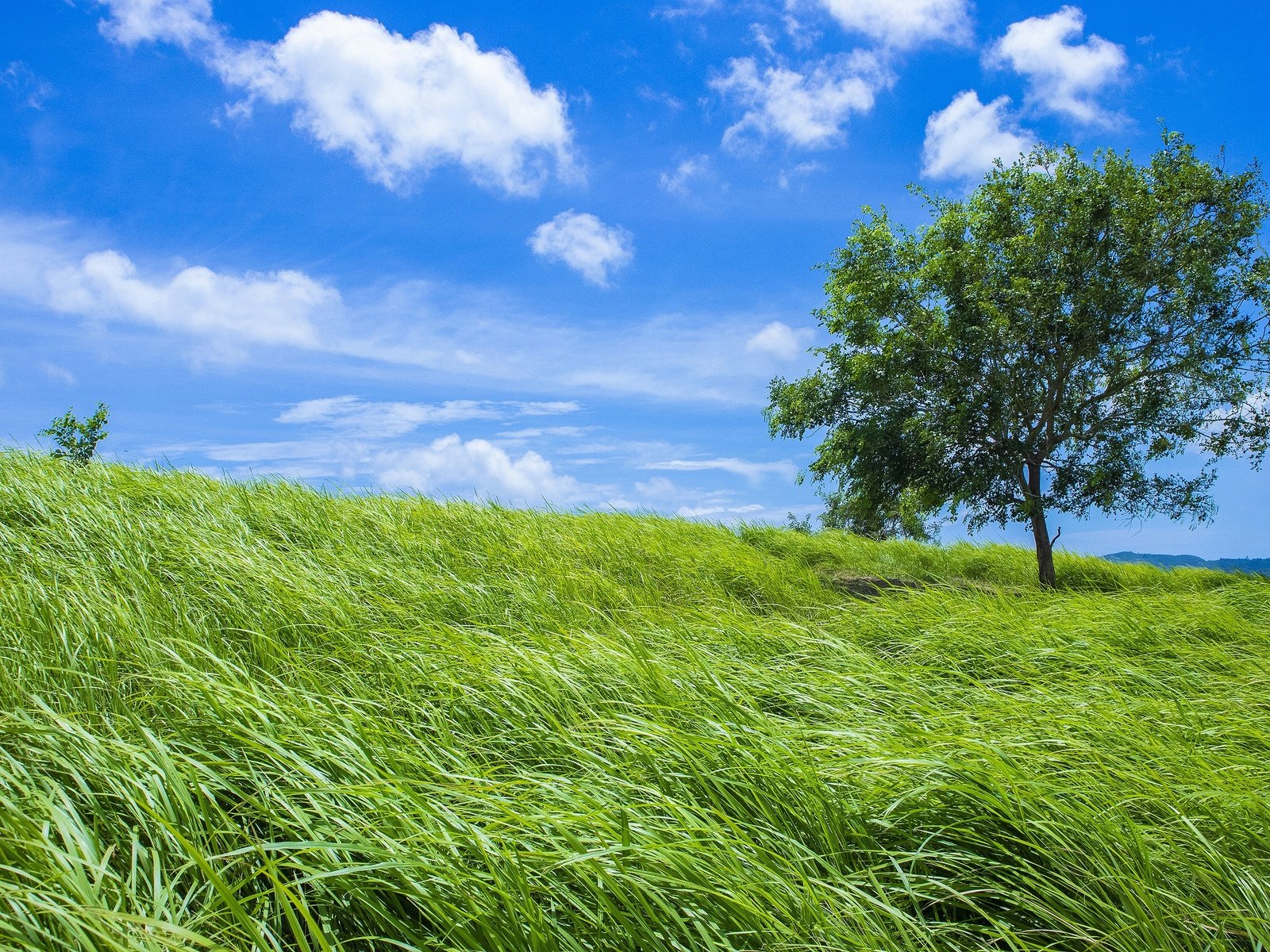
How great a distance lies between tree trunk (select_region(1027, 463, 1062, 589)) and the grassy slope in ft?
26.0

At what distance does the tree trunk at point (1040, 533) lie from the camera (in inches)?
541

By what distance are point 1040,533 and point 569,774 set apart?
43.2 ft

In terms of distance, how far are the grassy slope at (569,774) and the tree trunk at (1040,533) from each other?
7915 millimetres

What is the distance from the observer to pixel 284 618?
16.1 feet

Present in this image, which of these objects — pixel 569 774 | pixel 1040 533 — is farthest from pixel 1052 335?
pixel 569 774

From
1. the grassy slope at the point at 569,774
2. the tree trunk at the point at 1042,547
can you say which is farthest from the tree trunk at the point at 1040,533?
the grassy slope at the point at 569,774

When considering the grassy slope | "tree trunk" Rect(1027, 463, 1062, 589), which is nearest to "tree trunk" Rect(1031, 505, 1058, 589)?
"tree trunk" Rect(1027, 463, 1062, 589)

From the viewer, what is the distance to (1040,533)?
549 inches

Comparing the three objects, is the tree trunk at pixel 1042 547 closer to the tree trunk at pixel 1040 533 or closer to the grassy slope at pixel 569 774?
the tree trunk at pixel 1040 533

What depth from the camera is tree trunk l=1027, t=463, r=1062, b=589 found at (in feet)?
45.1

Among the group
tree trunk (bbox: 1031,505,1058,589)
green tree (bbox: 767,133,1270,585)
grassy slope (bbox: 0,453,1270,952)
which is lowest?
grassy slope (bbox: 0,453,1270,952)

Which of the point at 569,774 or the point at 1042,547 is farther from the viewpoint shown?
the point at 1042,547

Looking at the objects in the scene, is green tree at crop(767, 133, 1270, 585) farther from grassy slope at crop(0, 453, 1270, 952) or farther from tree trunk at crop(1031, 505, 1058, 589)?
grassy slope at crop(0, 453, 1270, 952)

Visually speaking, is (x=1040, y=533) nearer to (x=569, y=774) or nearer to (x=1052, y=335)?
(x=1052, y=335)
